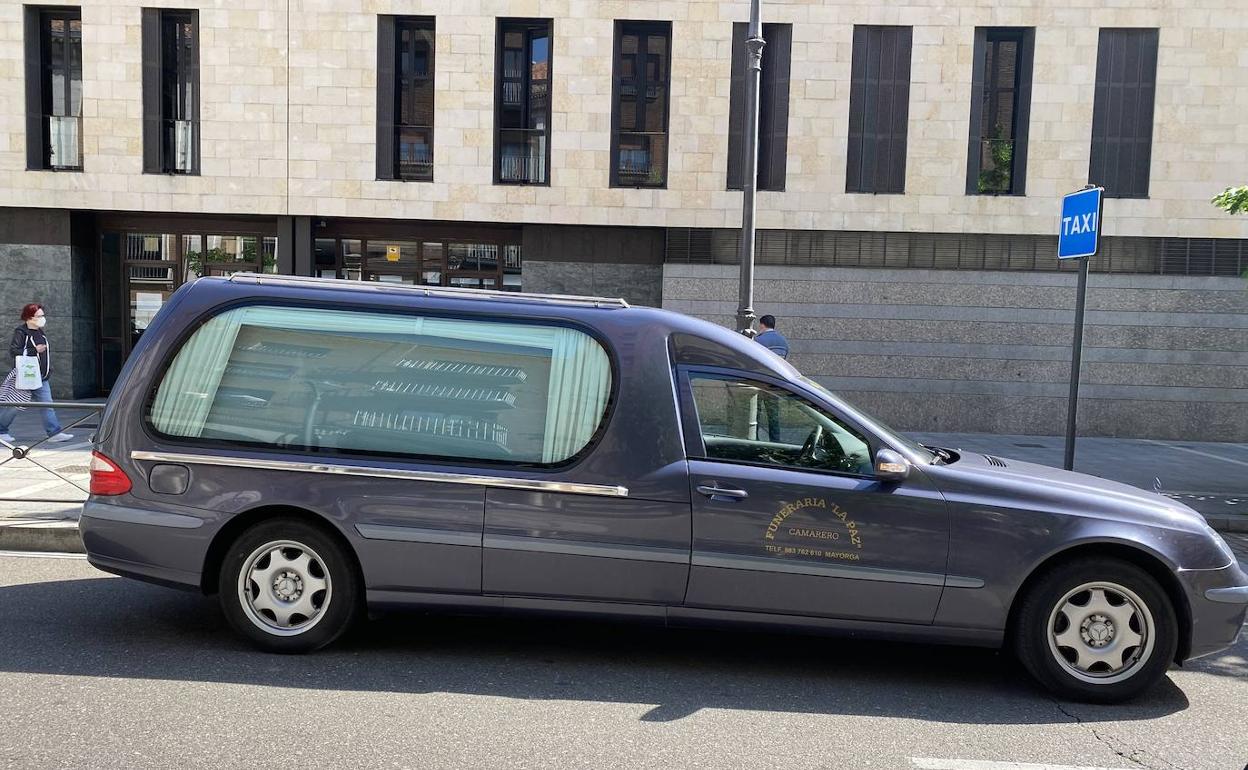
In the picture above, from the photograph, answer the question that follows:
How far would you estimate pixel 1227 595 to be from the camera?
4.70m

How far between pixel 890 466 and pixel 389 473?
8.03ft

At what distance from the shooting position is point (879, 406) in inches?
649

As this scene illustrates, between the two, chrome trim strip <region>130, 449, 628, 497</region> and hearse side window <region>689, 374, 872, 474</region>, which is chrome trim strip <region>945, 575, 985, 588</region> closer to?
hearse side window <region>689, 374, 872, 474</region>

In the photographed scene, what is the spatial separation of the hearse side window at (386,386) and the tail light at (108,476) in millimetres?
308

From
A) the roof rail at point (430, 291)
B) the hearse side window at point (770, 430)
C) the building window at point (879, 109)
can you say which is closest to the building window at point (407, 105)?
the building window at point (879, 109)

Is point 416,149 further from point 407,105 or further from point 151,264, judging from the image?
point 151,264

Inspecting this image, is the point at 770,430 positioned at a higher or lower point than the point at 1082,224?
lower

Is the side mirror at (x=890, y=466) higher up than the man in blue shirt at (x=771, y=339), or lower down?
lower down

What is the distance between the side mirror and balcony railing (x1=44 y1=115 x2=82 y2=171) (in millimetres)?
16367

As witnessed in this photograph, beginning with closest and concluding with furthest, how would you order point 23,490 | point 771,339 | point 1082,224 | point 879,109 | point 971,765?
point 971,765 < point 1082,224 < point 23,490 < point 771,339 < point 879,109

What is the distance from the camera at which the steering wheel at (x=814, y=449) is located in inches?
192

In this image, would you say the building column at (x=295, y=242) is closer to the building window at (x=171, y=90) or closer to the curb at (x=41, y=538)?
the building window at (x=171, y=90)

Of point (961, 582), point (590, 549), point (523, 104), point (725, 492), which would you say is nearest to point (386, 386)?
point (590, 549)

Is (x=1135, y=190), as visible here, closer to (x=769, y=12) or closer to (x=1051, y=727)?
(x=769, y=12)
